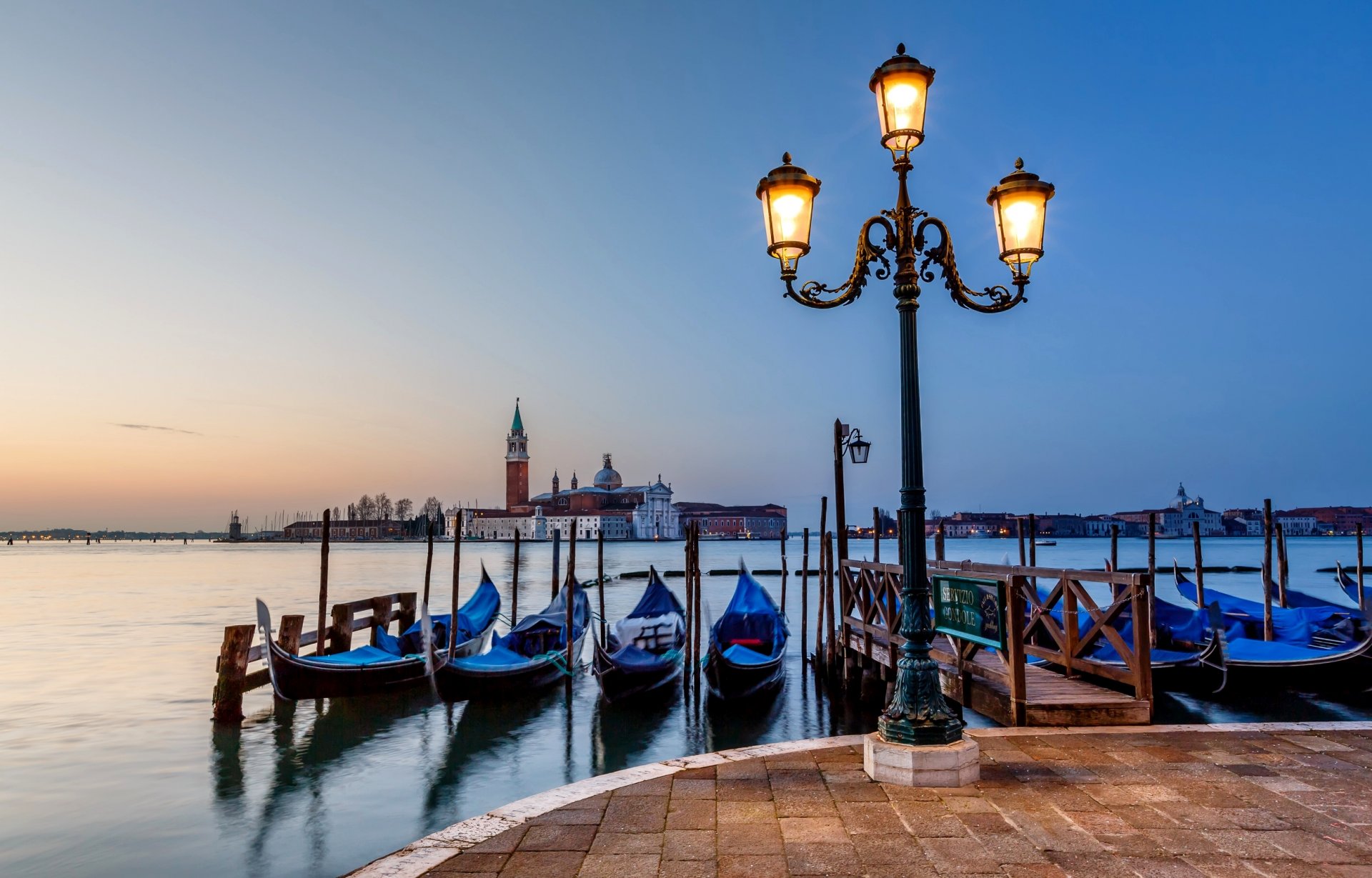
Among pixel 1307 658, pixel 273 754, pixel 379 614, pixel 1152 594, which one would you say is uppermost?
pixel 1152 594

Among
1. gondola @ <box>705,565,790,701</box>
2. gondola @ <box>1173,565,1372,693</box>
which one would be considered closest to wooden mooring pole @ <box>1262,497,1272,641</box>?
gondola @ <box>1173,565,1372,693</box>

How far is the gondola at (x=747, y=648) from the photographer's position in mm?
9461

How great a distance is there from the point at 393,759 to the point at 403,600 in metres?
5.02

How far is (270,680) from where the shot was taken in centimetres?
876

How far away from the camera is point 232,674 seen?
27.1 ft

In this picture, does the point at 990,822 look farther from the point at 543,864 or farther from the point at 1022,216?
the point at 1022,216

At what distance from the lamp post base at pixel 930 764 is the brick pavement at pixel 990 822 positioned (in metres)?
Answer: 0.06

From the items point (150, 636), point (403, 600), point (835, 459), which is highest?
point (835, 459)

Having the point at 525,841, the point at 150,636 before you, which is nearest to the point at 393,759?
the point at 525,841

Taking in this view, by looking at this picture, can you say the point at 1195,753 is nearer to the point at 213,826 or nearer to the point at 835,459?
the point at 213,826


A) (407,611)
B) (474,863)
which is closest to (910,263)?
(474,863)

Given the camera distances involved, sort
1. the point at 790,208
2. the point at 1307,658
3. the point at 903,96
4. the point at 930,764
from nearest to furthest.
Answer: the point at 930,764
the point at 903,96
the point at 790,208
the point at 1307,658

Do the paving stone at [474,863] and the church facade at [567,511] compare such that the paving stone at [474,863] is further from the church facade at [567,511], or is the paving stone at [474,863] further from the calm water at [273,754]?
the church facade at [567,511]

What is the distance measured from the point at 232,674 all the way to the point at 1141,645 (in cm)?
769
